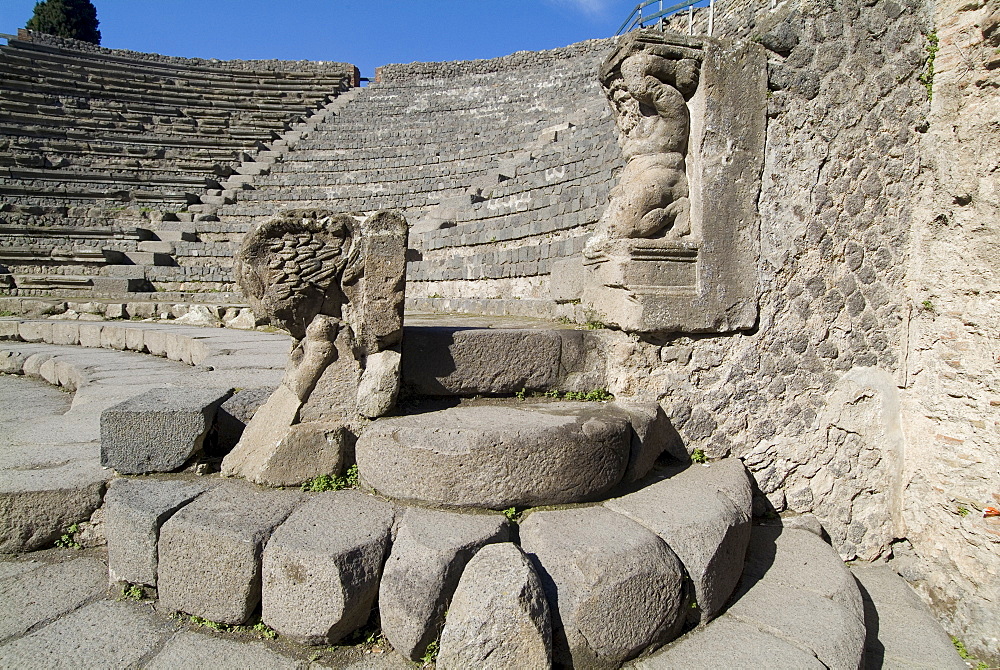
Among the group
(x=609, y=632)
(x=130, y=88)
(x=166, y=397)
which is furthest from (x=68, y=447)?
(x=130, y=88)

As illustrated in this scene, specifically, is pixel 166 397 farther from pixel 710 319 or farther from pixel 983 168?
pixel 983 168

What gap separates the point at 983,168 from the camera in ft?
8.58

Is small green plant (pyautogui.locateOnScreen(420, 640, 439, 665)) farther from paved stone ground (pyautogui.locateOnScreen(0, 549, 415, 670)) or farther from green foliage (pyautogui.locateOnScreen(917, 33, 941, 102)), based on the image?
green foliage (pyautogui.locateOnScreen(917, 33, 941, 102))

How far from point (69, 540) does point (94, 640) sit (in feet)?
2.34

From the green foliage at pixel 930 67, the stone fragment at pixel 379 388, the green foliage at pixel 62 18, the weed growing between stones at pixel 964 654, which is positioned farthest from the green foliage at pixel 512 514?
the green foliage at pixel 62 18

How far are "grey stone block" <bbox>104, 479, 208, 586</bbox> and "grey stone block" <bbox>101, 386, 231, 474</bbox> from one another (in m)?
0.22

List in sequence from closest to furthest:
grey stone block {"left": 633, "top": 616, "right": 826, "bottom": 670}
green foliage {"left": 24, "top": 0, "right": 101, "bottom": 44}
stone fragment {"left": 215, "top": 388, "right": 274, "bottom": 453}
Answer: grey stone block {"left": 633, "top": 616, "right": 826, "bottom": 670} → stone fragment {"left": 215, "top": 388, "right": 274, "bottom": 453} → green foliage {"left": 24, "top": 0, "right": 101, "bottom": 44}

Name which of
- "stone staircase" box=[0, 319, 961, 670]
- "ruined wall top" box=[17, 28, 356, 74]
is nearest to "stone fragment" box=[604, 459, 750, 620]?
"stone staircase" box=[0, 319, 961, 670]

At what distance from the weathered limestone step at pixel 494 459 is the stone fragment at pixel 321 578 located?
273 mm

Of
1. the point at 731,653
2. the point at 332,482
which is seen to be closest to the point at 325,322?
the point at 332,482

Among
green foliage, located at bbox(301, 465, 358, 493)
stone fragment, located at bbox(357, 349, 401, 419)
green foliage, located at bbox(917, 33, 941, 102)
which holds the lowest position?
green foliage, located at bbox(301, 465, 358, 493)

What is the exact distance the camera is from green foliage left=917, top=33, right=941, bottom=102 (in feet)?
9.26

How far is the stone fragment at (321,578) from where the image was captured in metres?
1.81

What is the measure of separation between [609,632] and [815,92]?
2.75 meters
